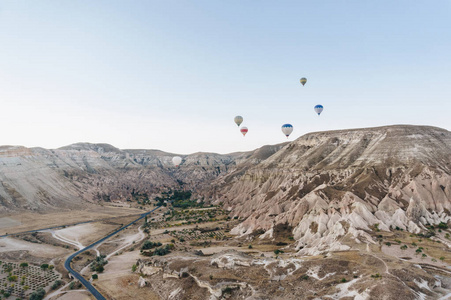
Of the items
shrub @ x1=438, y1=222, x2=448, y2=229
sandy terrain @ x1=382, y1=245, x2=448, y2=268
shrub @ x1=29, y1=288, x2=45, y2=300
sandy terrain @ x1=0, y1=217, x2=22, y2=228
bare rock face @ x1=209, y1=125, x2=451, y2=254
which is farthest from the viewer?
sandy terrain @ x1=0, y1=217, x2=22, y2=228

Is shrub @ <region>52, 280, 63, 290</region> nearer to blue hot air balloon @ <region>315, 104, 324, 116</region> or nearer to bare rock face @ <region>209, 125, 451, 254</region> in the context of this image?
bare rock face @ <region>209, 125, 451, 254</region>

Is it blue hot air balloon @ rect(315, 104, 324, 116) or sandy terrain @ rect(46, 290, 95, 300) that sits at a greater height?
blue hot air balloon @ rect(315, 104, 324, 116)

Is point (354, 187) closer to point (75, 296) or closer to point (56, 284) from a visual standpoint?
point (75, 296)

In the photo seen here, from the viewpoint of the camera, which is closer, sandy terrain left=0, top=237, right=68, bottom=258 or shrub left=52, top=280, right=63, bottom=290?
shrub left=52, top=280, right=63, bottom=290

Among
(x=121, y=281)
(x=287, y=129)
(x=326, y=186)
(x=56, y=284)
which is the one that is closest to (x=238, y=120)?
(x=287, y=129)

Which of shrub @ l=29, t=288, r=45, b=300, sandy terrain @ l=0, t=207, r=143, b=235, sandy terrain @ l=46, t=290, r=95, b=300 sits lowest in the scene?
sandy terrain @ l=46, t=290, r=95, b=300

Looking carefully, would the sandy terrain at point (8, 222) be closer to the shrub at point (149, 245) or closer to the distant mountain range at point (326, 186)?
the distant mountain range at point (326, 186)

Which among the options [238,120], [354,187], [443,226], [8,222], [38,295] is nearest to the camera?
[38,295]

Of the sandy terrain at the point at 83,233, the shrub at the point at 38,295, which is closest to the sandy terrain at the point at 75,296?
the shrub at the point at 38,295

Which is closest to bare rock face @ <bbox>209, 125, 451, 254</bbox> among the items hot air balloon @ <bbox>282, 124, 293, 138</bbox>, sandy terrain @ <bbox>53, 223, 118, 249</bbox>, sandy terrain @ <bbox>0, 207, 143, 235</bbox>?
hot air balloon @ <bbox>282, 124, 293, 138</bbox>
